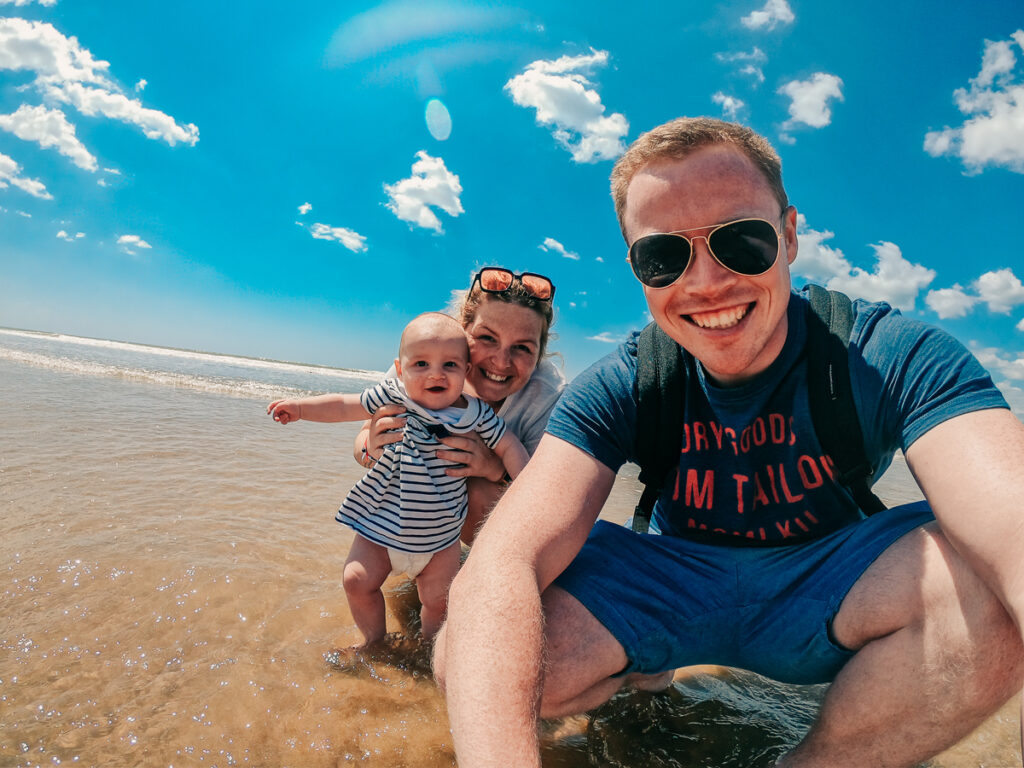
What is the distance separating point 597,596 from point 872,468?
1085mm

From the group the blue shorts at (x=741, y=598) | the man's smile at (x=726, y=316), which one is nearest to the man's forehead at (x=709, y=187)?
the man's smile at (x=726, y=316)

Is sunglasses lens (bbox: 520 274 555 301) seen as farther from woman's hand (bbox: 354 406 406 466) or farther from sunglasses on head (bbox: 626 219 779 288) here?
sunglasses on head (bbox: 626 219 779 288)

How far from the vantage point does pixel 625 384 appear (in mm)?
2080

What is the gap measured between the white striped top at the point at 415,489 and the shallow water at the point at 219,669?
1.79 feet

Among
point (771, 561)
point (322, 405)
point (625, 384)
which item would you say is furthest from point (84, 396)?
point (771, 561)

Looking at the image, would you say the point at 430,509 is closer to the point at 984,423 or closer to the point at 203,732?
the point at 203,732

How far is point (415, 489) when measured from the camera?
2832 mm

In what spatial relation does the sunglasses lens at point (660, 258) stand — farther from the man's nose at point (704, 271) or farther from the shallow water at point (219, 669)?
the shallow water at point (219, 669)

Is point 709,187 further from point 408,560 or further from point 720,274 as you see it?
point 408,560

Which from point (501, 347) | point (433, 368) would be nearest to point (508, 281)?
point (501, 347)

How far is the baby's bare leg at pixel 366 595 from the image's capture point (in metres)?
2.64

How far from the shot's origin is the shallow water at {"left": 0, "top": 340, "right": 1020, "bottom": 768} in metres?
1.82

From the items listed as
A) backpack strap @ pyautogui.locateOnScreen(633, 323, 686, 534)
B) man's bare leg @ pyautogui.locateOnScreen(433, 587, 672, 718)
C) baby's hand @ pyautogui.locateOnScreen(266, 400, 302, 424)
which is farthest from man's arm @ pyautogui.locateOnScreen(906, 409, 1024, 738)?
baby's hand @ pyautogui.locateOnScreen(266, 400, 302, 424)

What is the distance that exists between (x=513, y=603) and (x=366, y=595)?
1477 mm
